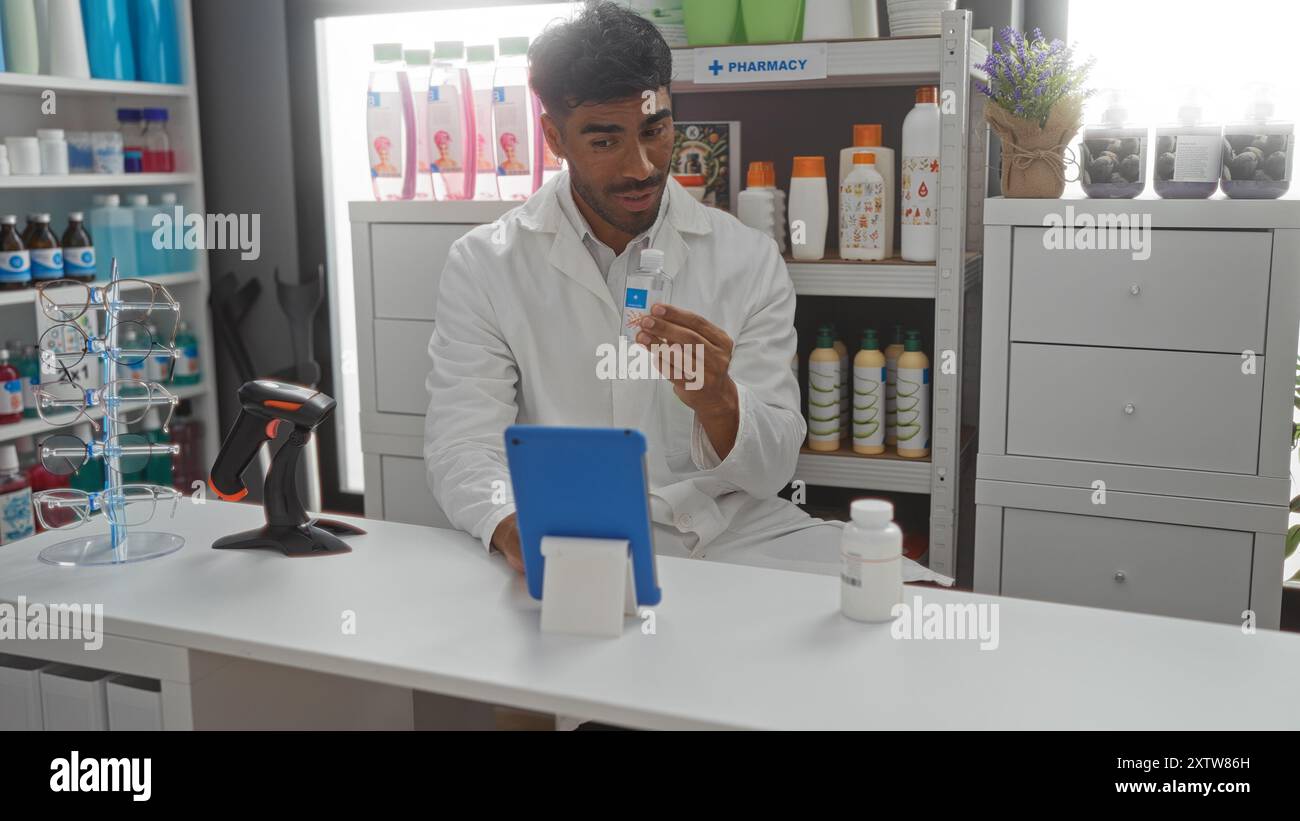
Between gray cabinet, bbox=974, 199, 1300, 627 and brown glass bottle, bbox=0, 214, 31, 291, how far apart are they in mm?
2213

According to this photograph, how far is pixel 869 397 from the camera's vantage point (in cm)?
232

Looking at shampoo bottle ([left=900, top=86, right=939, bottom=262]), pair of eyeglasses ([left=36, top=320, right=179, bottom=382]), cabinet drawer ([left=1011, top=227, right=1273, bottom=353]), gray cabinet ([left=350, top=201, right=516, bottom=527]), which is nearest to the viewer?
pair of eyeglasses ([left=36, top=320, right=179, bottom=382])

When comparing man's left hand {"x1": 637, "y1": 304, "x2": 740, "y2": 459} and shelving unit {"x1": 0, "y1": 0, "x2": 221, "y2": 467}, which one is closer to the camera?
man's left hand {"x1": 637, "y1": 304, "x2": 740, "y2": 459}

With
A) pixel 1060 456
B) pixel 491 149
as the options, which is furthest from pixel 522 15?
pixel 1060 456

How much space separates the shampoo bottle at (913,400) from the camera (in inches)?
89.9

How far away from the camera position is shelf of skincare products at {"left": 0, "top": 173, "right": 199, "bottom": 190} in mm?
2812

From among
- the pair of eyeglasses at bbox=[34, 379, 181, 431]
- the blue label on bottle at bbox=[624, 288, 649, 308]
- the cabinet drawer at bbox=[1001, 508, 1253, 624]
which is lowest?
the cabinet drawer at bbox=[1001, 508, 1253, 624]

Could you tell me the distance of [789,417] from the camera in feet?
6.51
